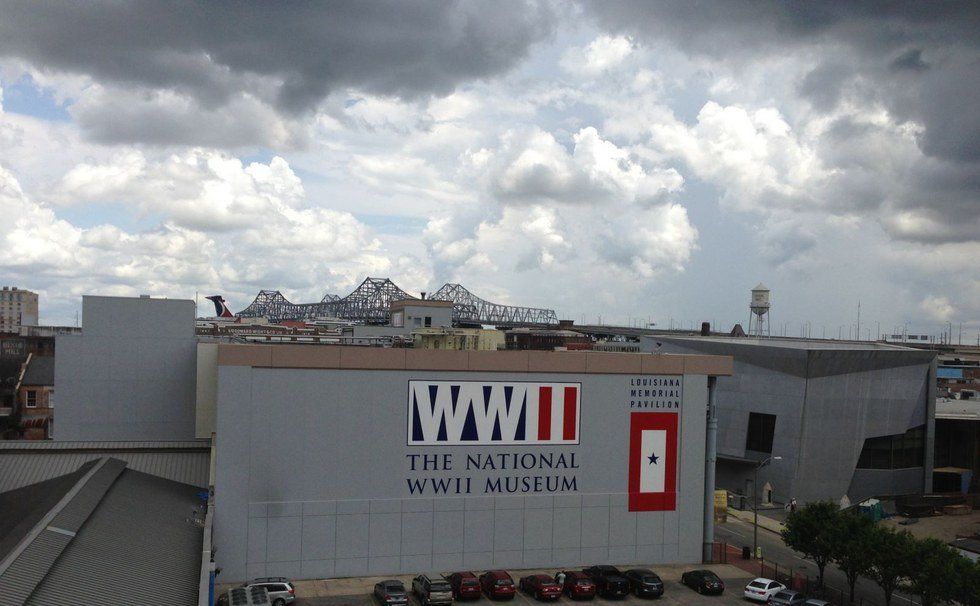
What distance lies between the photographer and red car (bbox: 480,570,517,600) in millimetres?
33594

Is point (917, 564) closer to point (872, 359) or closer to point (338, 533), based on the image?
point (338, 533)

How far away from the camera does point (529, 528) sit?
38.4m

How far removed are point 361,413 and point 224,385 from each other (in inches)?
243

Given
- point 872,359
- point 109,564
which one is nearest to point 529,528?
point 109,564

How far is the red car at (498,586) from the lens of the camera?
33594mm

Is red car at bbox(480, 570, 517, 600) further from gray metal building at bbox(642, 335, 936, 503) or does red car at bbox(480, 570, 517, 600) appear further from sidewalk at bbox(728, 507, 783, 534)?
gray metal building at bbox(642, 335, 936, 503)

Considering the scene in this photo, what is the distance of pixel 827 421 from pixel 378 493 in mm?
41530

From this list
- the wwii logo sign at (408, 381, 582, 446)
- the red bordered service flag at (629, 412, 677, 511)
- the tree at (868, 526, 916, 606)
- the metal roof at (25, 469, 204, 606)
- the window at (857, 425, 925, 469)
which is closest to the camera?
the metal roof at (25, 469, 204, 606)

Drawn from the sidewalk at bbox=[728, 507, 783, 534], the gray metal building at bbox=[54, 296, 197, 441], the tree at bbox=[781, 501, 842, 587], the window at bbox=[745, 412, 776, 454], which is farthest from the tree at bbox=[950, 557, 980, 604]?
the gray metal building at bbox=[54, 296, 197, 441]

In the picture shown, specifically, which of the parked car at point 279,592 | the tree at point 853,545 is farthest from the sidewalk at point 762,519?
the parked car at point 279,592

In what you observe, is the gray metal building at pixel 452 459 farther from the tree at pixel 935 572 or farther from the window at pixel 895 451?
the window at pixel 895 451

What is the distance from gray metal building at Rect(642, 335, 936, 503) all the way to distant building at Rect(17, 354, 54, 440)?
64929 millimetres

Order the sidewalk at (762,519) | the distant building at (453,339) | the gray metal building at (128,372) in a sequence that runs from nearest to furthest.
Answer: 1. the gray metal building at (128,372)
2. the sidewalk at (762,519)
3. the distant building at (453,339)

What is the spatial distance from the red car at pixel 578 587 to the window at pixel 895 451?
39.2 metres
